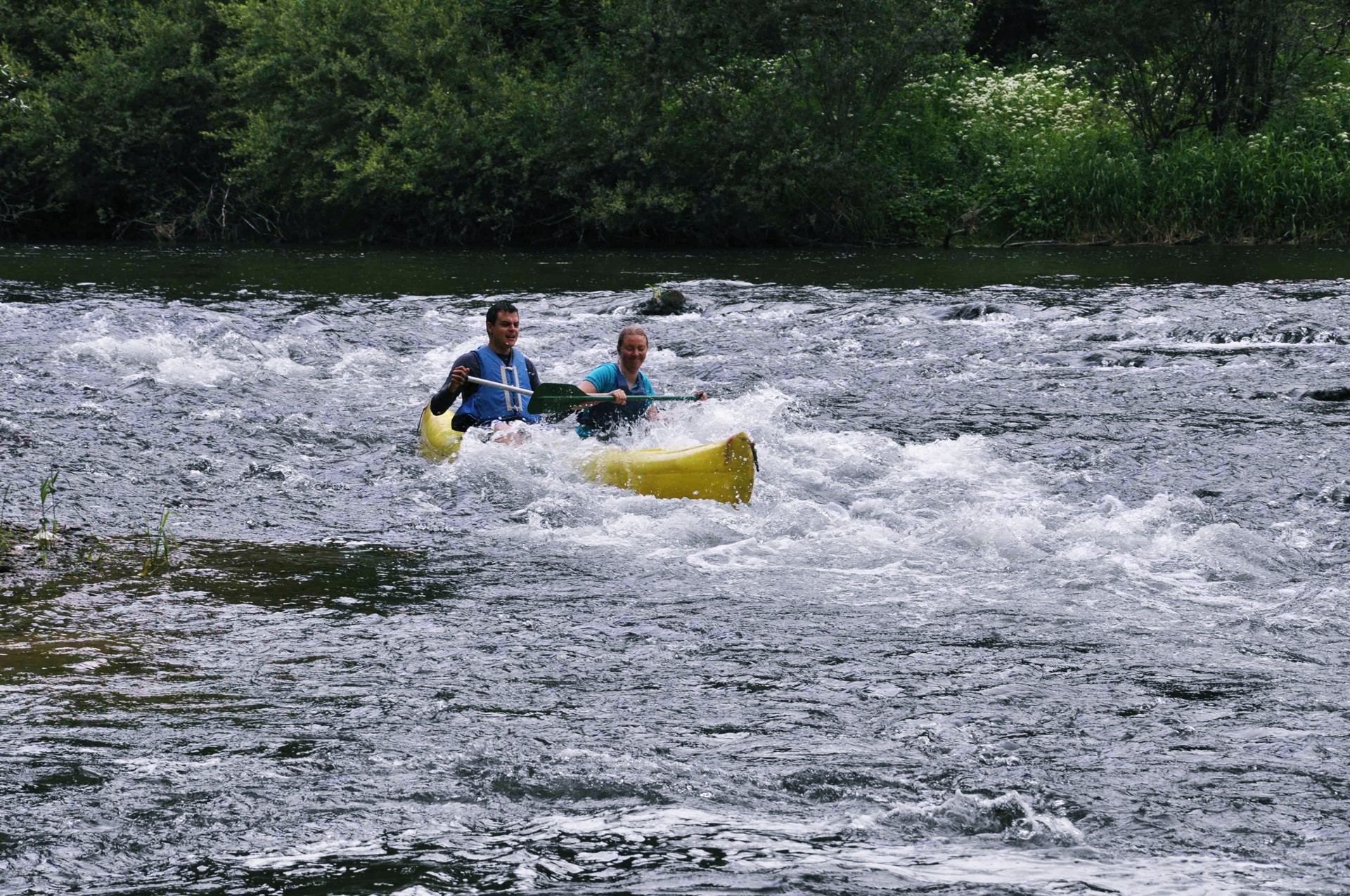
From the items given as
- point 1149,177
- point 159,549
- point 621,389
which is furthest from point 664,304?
point 1149,177

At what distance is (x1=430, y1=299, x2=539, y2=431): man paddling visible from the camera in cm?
812

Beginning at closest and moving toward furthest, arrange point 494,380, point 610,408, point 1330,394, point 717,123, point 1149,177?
point 610,408 → point 494,380 → point 1330,394 → point 1149,177 → point 717,123

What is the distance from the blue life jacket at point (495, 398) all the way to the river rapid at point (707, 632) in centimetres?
47

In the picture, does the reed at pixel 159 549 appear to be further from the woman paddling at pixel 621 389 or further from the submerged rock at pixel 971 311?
the submerged rock at pixel 971 311

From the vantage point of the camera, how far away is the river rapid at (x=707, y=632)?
10.7ft

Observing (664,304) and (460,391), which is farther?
(664,304)

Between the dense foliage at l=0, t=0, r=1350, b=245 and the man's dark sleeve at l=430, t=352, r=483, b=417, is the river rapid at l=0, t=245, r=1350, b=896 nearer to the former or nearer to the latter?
the man's dark sleeve at l=430, t=352, r=483, b=417

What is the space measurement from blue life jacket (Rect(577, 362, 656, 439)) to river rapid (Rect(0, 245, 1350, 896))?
0.14 metres

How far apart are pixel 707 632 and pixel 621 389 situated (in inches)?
132

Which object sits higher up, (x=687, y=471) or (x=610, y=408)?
(x=610, y=408)

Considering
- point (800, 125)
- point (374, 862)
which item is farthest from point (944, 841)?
point (800, 125)

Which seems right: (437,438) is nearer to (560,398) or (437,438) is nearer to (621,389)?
(560,398)

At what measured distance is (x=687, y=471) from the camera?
6.93 m

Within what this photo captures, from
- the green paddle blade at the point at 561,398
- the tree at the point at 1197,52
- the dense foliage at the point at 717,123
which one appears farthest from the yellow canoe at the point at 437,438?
the tree at the point at 1197,52
